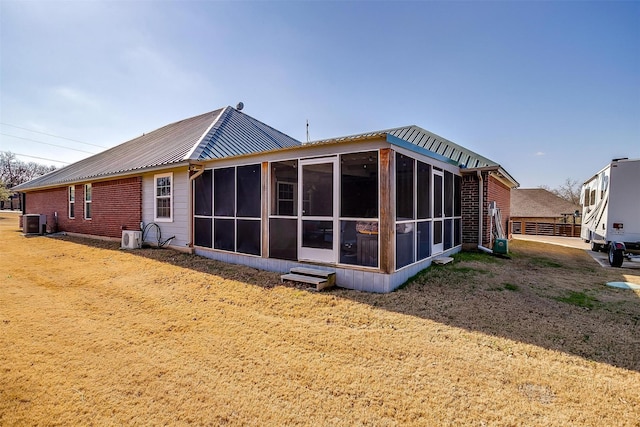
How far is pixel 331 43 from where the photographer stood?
1111cm

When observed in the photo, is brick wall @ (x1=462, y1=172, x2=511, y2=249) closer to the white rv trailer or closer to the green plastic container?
the green plastic container

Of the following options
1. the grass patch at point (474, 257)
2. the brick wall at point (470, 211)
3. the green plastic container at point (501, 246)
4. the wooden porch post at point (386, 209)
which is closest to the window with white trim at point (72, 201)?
the wooden porch post at point (386, 209)

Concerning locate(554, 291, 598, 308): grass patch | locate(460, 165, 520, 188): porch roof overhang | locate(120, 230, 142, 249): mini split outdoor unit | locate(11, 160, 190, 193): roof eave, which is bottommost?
locate(554, 291, 598, 308): grass patch

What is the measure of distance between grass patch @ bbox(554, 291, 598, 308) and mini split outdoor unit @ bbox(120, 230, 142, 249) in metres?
11.6

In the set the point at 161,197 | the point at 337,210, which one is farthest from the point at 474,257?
the point at 161,197

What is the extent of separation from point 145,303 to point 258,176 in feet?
11.8

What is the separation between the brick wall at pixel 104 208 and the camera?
11047 mm

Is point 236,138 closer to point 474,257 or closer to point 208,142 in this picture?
point 208,142

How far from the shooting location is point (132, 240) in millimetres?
10109

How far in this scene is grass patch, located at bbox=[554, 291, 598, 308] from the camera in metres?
5.04

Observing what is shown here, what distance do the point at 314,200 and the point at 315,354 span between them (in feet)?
11.4

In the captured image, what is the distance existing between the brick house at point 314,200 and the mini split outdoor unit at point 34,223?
5.85 meters

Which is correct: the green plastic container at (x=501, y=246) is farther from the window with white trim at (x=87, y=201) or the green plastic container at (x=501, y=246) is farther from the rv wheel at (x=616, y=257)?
the window with white trim at (x=87, y=201)

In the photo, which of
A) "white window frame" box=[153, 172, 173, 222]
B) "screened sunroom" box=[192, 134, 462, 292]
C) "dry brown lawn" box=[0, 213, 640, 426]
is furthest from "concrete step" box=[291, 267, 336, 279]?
"white window frame" box=[153, 172, 173, 222]
